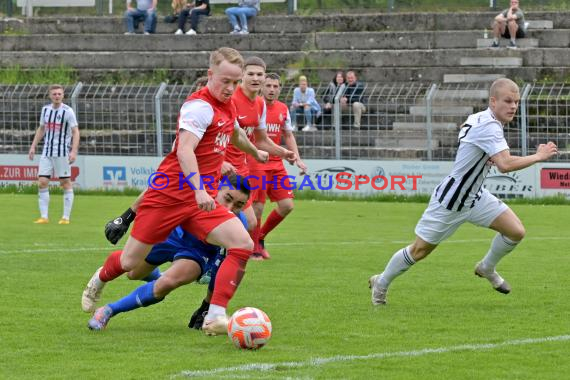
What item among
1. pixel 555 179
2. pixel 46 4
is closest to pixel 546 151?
pixel 555 179

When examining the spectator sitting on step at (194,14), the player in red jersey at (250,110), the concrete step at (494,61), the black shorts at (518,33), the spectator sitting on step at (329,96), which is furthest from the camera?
the spectator sitting on step at (194,14)

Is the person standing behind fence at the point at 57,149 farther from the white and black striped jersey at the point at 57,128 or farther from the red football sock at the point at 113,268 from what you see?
the red football sock at the point at 113,268

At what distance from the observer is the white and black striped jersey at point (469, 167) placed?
9891mm

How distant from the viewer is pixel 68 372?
7.31 metres

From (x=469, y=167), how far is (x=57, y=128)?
36.5 feet

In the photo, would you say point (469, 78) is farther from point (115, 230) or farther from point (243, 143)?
point (115, 230)

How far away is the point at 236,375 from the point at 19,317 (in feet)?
10.1

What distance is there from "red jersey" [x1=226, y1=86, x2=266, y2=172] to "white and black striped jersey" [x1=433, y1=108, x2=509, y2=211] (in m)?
3.27

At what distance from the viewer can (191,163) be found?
829 cm

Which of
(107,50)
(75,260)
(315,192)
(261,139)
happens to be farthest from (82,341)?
(107,50)

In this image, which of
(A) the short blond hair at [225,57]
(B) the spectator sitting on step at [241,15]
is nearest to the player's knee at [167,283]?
(A) the short blond hair at [225,57]

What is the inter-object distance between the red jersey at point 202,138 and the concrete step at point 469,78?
2005 cm

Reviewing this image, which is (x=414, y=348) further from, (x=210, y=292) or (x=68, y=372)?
(x=68, y=372)

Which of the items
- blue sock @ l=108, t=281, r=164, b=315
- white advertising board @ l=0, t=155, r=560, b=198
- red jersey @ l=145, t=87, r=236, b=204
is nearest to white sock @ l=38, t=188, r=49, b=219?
white advertising board @ l=0, t=155, r=560, b=198
